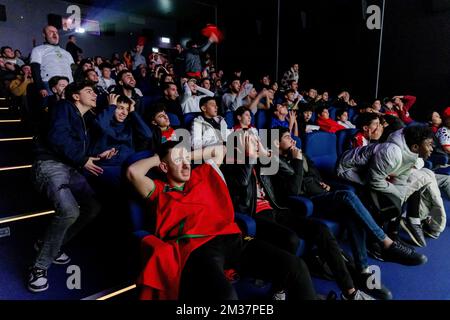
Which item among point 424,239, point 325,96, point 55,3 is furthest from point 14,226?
point 55,3

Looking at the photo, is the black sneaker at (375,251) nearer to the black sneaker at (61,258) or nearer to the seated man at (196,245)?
the seated man at (196,245)

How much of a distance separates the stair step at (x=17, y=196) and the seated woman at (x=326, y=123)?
10.0 ft

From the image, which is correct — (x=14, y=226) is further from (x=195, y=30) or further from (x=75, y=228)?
(x=195, y=30)

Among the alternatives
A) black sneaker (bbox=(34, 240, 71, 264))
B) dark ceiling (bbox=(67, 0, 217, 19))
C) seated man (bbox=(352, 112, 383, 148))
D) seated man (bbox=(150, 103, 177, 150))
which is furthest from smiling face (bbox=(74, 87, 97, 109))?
dark ceiling (bbox=(67, 0, 217, 19))

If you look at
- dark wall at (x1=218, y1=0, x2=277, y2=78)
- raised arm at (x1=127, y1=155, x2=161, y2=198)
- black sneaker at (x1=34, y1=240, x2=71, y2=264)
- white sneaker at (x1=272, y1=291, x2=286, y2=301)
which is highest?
dark wall at (x1=218, y1=0, x2=277, y2=78)

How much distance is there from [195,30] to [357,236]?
10.6 metres

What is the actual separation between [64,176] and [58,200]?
14 centimetres

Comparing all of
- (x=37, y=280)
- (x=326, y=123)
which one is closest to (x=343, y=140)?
(x=326, y=123)

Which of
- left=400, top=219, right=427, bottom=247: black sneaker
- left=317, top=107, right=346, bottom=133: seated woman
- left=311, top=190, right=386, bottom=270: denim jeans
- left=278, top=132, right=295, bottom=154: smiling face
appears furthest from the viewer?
left=317, top=107, right=346, bottom=133: seated woman

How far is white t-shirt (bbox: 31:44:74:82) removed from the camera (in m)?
3.17

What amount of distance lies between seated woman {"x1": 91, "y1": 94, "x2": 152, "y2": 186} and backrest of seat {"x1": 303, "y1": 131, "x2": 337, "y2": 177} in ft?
4.22

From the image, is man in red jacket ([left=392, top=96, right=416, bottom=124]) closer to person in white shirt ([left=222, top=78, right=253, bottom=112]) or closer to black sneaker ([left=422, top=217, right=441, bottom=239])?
person in white shirt ([left=222, top=78, right=253, bottom=112])

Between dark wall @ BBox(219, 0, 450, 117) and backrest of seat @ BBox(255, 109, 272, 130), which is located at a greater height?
dark wall @ BBox(219, 0, 450, 117)

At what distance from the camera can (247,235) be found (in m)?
1.59
